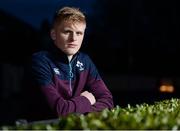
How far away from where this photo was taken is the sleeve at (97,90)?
5031mm

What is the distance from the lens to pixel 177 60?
136 feet

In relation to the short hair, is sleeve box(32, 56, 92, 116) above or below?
below

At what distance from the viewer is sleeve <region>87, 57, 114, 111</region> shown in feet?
16.5

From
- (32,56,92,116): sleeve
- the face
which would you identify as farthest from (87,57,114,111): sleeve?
the face

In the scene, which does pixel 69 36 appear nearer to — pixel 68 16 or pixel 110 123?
pixel 68 16

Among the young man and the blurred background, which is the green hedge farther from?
the blurred background

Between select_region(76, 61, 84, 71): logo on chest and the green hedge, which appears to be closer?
the green hedge

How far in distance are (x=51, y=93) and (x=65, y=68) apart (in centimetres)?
24

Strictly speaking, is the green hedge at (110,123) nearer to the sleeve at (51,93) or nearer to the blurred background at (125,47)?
the sleeve at (51,93)

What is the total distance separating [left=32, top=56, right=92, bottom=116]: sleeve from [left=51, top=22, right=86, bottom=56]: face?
19cm

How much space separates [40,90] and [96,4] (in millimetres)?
61673

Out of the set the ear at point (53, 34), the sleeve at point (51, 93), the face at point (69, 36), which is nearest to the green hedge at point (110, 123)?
the sleeve at point (51, 93)

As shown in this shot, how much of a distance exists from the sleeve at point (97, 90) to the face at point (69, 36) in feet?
1.17

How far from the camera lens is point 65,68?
4797 mm
